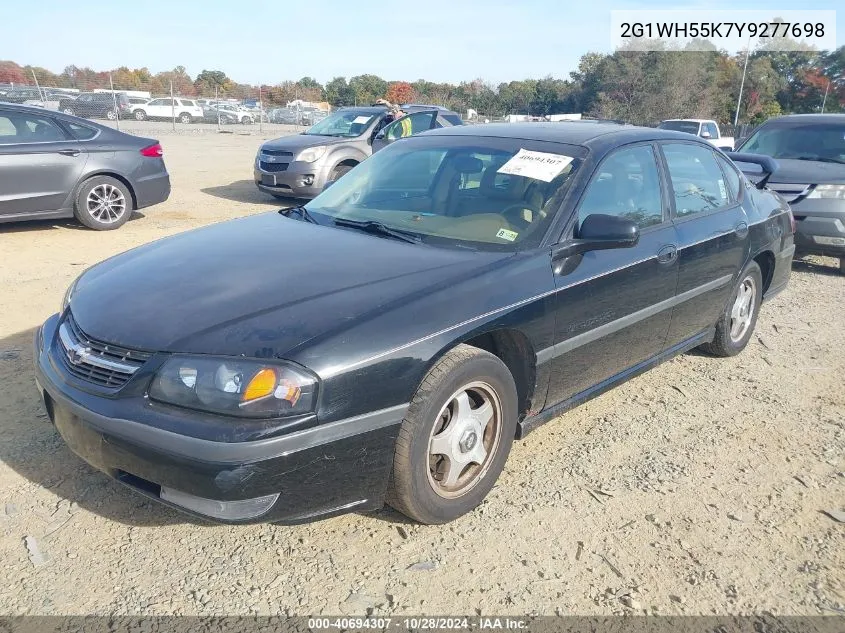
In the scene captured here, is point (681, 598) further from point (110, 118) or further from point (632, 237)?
point (110, 118)

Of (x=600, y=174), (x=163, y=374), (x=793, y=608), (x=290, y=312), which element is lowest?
(x=793, y=608)

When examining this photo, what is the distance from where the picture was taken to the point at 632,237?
121 inches

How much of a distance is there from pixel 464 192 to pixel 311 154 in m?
7.32

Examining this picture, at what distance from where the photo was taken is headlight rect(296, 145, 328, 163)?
10.3 meters

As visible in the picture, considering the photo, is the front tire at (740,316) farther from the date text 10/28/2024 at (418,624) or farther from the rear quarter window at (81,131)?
the rear quarter window at (81,131)

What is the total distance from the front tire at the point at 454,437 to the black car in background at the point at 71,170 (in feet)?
22.3

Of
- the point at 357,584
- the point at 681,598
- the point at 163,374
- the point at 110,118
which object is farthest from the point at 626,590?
the point at 110,118

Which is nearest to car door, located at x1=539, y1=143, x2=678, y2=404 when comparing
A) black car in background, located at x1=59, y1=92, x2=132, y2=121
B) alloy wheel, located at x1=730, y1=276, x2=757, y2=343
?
alloy wheel, located at x1=730, y1=276, x2=757, y2=343

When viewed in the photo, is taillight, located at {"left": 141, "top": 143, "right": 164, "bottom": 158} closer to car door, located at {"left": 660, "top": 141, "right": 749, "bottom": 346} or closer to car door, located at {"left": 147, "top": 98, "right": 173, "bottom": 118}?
car door, located at {"left": 660, "top": 141, "right": 749, "bottom": 346}

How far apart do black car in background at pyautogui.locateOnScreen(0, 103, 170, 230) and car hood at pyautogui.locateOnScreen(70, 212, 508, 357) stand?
5.17 metres

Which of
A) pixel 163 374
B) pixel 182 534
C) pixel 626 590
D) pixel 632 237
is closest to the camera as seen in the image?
pixel 163 374

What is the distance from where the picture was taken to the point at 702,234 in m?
4.02

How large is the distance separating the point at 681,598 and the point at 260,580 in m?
1.52

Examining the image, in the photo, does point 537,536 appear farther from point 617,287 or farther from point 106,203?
point 106,203
